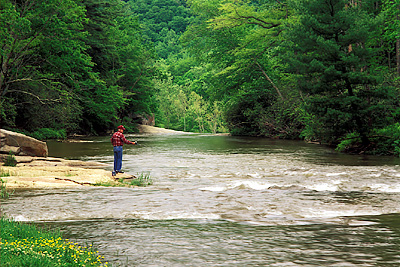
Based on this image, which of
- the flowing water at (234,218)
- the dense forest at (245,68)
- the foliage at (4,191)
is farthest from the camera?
the dense forest at (245,68)

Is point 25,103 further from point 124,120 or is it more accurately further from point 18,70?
point 124,120

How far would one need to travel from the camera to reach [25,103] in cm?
3828

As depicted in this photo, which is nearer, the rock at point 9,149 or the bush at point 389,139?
the rock at point 9,149

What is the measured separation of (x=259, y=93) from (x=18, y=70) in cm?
2592

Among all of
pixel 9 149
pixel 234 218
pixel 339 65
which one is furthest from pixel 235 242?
pixel 339 65

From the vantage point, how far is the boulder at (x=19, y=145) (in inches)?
802

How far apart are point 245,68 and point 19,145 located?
31924 mm

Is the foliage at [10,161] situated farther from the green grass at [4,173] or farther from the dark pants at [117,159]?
the dark pants at [117,159]

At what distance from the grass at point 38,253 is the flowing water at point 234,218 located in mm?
632

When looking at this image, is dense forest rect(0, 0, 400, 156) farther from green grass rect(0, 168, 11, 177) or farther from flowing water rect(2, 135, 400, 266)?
green grass rect(0, 168, 11, 177)

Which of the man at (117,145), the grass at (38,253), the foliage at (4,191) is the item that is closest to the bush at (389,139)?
the man at (117,145)

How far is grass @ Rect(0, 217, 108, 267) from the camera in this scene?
235 inches

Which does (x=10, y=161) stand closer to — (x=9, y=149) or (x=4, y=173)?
(x=9, y=149)

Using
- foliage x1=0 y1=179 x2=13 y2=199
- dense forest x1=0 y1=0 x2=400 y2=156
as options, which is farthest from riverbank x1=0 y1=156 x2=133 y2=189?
dense forest x1=0 y1=0 x2=400 y2=156
